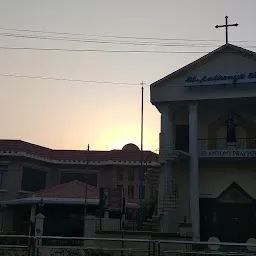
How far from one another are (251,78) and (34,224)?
17.4m

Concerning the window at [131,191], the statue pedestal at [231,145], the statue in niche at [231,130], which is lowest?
the window at [131,191]

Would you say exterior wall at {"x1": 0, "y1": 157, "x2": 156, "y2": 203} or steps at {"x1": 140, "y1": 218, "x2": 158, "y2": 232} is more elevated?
exterior wall at {"x1": 0, "y1": 157, "x2": 156, "y2": 203}

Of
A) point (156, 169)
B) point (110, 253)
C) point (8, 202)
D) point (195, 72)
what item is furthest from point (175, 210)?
point (8, 202)

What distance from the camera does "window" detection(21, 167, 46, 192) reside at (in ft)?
129

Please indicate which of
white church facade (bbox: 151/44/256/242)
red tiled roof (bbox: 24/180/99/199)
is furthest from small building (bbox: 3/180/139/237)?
white church facade (bbox: 151/44/256/242)

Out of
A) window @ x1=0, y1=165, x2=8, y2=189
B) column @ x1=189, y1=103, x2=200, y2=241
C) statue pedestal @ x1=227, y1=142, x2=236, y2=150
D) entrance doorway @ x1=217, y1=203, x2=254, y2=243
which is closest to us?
column @ x1=189, y1=103, x2=200, y2=241

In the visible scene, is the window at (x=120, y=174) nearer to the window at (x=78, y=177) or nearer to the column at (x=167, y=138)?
the window at (x=78, y=177)

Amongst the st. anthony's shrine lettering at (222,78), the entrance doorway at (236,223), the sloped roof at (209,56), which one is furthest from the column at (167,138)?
the entrance doorway at (236,223)

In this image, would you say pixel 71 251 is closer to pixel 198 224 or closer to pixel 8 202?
pixel 198 224

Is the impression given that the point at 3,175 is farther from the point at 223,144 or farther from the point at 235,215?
the point at 235,215

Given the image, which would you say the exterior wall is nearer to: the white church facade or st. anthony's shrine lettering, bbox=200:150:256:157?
the white church facade

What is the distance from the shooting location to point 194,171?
26328mm

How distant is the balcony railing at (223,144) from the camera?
2773 cm

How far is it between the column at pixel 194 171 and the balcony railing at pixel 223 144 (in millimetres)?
1228
